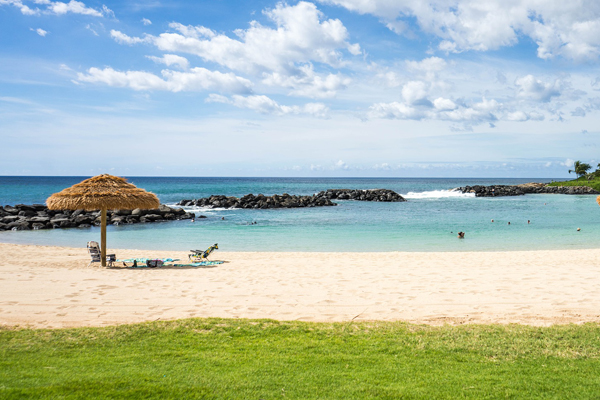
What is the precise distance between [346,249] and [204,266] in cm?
742

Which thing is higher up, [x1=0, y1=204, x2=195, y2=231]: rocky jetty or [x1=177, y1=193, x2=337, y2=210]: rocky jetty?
[x1=177, y1=193, x2=337, y2=210]: rocky jetty

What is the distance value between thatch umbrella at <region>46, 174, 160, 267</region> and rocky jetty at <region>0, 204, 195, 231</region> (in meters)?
15.8

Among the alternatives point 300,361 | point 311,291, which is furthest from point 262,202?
point 300,361

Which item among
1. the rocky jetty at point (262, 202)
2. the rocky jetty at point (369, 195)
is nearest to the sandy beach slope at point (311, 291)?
the rocky jetty at point (262, 202)

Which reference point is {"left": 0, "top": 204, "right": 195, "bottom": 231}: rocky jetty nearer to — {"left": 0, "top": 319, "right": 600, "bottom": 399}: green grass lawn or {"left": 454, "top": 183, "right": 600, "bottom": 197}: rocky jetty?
{"left": 0, "top": 319, "right": 600, "bottom": 399}: green grass lawn

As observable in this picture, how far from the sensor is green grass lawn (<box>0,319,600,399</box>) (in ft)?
14.2

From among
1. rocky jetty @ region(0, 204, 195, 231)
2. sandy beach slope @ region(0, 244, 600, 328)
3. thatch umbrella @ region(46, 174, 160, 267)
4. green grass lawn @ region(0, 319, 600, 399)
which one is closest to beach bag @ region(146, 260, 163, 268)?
sandy beach slope @ region(0, 244, 600, 328)

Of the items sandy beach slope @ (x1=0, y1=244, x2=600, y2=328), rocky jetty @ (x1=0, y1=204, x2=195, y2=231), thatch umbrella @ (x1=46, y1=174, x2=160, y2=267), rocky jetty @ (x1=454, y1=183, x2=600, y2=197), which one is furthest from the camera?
rocky jetty @ (x1=454, y1=183, x2=600, y2=197)

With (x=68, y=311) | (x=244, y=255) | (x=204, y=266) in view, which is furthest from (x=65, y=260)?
(x=68, y=311)

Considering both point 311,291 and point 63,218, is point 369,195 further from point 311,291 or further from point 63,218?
point 311,291

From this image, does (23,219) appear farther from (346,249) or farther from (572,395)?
(572,395)

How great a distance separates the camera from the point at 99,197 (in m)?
13.2

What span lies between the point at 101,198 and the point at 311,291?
757 centimetres

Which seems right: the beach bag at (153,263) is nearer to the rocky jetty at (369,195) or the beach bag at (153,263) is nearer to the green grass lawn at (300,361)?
the green grass lawn at (300,361)
